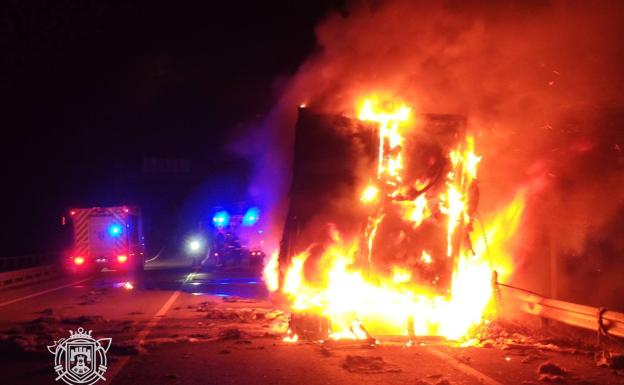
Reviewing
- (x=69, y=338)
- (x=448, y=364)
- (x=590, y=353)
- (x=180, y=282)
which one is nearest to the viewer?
(x=448, y=364)

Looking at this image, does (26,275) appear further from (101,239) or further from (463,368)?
(463,368)

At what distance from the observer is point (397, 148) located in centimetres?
1036

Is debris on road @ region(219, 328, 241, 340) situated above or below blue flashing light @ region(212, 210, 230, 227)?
below

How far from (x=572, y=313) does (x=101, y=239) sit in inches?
927

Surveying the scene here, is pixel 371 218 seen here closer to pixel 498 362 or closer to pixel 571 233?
pixel 498 362

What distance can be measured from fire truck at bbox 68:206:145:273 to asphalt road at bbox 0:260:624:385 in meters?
15.2

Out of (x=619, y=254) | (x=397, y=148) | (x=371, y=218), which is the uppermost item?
(x=397, y=148)

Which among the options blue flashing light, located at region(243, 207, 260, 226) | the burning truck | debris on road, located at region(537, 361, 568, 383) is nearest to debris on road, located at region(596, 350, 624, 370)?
debris on road, located at region(537, 361, 568, 383)

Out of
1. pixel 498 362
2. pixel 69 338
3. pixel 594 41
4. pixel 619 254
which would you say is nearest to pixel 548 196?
pixel 619 254

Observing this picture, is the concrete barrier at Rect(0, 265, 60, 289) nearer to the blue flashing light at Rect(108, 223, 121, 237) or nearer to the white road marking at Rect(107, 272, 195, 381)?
the blue flashing light at Rect(108, 223, 121, 237)

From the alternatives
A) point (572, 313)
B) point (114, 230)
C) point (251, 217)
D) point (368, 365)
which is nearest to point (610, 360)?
point (572, 313)

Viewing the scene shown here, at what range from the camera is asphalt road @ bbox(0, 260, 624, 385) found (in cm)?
760

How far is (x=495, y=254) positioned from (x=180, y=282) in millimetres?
12708

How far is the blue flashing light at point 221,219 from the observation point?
3216 centimetres
